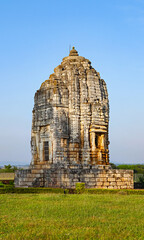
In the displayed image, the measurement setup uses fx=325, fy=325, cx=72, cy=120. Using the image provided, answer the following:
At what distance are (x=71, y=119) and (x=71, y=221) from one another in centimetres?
1725

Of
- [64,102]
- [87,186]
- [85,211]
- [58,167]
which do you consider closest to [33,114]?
[64,102]

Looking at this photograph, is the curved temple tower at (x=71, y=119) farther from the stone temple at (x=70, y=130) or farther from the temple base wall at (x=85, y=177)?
the temple base wall at (x=85, y=177)

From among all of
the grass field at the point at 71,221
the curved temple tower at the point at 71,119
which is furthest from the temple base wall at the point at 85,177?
the grass field at the point at 71,221

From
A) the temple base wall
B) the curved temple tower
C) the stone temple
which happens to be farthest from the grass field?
the curved temple tower

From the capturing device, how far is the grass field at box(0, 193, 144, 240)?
8758 millimetres

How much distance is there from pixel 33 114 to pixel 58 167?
6463 millimetres

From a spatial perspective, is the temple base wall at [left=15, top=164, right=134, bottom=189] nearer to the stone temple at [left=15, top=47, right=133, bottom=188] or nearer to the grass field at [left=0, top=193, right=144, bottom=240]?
the stone temple at [left=15, top=47, right=133, bottom=188]

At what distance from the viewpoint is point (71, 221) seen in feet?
34.4

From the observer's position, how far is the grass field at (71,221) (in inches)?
345

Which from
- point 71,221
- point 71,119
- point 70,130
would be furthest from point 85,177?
point 71,221

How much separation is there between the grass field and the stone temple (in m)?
11.0

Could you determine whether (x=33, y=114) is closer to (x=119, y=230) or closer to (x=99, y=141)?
(x=99, y=141)

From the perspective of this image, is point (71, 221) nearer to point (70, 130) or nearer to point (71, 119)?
point (70, 130)

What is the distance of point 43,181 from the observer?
84.9 feet
